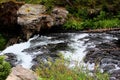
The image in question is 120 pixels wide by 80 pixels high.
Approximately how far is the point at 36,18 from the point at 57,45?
96.9 inches

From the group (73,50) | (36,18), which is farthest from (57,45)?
(36,18)

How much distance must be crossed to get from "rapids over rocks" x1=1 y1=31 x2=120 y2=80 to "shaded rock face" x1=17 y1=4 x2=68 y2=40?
538mm

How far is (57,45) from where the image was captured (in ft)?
54.9

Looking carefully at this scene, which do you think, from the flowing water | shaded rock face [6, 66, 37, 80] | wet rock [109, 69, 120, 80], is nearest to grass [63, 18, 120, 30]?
the flowing water

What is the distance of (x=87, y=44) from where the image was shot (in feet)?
53.3

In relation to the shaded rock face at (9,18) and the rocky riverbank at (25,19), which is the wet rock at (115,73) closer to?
the rocky riverbank at (25,19)

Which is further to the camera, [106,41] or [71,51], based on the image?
[106,41]

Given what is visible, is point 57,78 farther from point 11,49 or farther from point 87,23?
point 87,23

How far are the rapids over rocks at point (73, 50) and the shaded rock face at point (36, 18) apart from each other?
21.2 inches

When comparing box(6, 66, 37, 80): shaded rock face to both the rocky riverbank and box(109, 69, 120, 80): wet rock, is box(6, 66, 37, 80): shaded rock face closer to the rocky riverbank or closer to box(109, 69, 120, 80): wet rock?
box(109, 69, 120, 80): wet rock

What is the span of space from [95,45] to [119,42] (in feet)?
4.37

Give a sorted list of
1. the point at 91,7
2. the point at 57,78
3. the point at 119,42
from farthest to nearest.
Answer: the point at 91,7 < the point at 119,42 < the point at 57,78

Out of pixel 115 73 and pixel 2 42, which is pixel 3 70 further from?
pixel 2 42

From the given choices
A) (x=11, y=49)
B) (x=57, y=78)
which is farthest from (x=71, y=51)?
(x=57, y=78)
